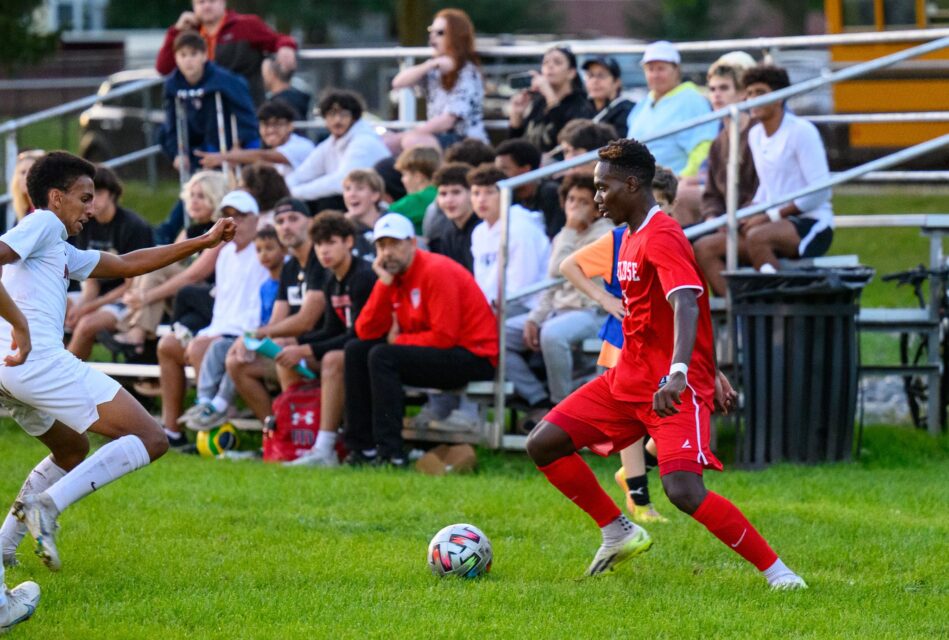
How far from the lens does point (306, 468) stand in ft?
35.0

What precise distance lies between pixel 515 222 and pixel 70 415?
4713mm

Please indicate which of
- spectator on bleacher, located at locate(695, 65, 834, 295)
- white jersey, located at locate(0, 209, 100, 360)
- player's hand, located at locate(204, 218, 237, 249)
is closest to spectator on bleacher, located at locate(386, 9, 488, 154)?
spectator on bleacher, located at locate(695, 65, 834, 295)

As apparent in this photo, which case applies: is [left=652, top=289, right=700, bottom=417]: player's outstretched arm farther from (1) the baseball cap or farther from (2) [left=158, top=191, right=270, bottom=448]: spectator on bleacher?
(2) [left=158, top=191, right=270, bottom=448]: spectator on bleacher

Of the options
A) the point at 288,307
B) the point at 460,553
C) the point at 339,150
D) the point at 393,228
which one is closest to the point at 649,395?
the point at 460,553

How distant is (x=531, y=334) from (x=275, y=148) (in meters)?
4.23

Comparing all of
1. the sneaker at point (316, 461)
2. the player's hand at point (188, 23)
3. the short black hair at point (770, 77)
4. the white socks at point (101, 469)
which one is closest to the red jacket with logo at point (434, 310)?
the sneaker at point (316, 461)

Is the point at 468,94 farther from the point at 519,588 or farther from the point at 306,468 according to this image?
the point at 519,588

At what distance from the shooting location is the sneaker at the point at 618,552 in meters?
7.41

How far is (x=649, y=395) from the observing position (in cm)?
715

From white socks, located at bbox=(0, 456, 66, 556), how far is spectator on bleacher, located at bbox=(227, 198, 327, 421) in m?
3.67

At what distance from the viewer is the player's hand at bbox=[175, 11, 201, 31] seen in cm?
1462

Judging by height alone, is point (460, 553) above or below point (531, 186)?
below

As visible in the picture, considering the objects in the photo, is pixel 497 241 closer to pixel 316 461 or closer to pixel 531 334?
pixel 531 334

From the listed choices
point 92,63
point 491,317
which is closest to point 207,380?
point 491,317
